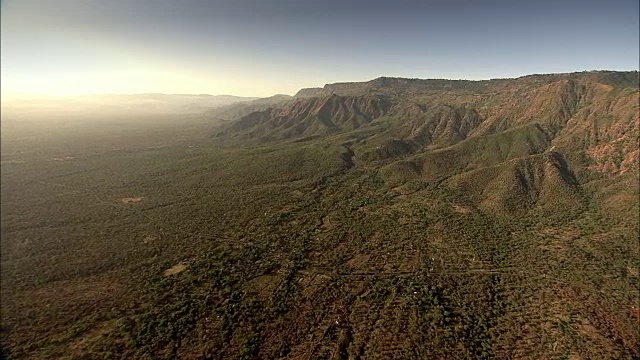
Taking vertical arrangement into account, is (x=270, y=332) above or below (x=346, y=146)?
below

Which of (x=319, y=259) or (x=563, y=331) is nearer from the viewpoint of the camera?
(x=563, y=331)

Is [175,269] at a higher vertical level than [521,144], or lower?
lower

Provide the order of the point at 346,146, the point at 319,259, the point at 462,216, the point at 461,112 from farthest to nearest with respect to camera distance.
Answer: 1. the point at 461,112
2. the point at 346,146
3. the point at 462,216
4. the point at 319,259

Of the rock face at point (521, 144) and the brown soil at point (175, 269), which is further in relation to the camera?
the rock face at point (521, 144)

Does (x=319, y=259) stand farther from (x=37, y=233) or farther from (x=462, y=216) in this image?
(x=37, y=233)

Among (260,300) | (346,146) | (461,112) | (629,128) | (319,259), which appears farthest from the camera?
(461,112)

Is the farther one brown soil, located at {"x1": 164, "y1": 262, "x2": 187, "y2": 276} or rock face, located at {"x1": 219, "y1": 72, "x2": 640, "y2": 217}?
rock face, located at {"x1": 219, "y1": 72, "x2": 640, "y2": 217}

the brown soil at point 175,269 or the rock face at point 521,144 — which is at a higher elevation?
the rock face at point 521,144

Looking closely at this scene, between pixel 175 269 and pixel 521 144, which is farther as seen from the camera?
pixel 521 144

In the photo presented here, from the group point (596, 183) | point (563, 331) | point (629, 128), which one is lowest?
point (563, 331)

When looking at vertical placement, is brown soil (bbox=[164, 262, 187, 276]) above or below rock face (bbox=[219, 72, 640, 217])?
below

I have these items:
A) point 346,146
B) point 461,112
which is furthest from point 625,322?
point 461,112
